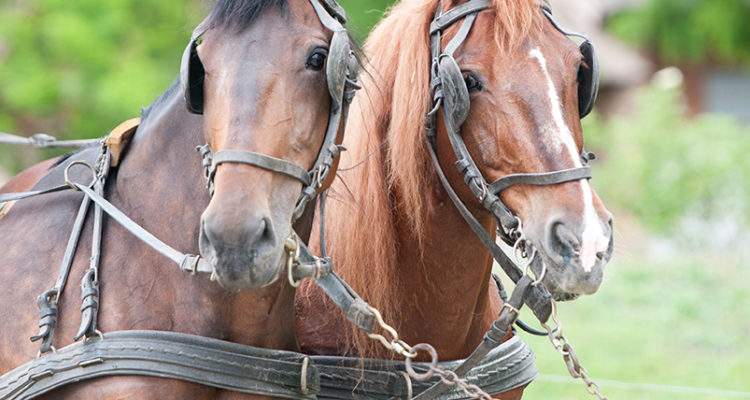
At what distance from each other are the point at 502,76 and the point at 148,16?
9621mm

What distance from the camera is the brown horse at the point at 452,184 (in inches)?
93.9

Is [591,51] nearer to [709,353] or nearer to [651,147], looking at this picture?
[709,353]

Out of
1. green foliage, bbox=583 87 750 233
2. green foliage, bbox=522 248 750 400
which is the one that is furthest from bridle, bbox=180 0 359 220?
green foliage, bbox=583 87 750 233

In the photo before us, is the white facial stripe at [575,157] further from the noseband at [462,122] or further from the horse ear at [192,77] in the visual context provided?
the horse ear at [192,77]

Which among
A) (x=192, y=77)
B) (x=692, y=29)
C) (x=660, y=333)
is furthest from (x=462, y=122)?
(x=692, y=29)

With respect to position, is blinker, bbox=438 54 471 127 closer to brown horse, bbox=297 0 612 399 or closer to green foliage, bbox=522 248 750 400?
brown horse, bbox=297 0 612 399

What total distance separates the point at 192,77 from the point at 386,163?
759 millimetres

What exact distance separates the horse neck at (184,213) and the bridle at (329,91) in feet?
0.60

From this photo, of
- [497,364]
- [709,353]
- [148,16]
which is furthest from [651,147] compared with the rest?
[497,364]

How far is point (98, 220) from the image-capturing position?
2.51m

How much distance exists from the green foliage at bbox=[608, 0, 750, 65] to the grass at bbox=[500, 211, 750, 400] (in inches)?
315

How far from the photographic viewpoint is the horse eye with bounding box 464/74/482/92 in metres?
2.52

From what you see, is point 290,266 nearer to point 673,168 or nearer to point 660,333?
point 660,333

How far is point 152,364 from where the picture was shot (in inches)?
91.7
